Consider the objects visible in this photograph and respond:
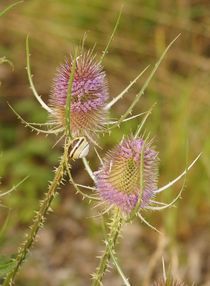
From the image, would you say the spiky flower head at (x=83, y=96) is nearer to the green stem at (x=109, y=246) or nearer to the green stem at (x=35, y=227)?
the green stem at (x=35, y=227)

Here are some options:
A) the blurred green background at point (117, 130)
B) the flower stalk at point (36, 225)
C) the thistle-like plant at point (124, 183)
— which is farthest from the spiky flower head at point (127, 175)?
the blurred green background at point (117, 130)

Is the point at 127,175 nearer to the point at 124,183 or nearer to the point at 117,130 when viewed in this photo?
the point at 124,183

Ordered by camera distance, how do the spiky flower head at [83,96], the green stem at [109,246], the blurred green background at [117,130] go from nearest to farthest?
1. the green stem at [109,246]
2. the spiky flower head at [83,96]
3. the blurred green background at [117,130]

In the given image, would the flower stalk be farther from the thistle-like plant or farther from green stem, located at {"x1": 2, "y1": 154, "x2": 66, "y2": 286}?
the thistle-like plant

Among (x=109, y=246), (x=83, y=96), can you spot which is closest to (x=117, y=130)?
(x=83, y=96)

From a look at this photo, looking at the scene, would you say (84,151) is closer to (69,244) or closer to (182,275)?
(182,275)
